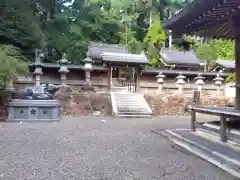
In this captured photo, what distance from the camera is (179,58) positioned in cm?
2464

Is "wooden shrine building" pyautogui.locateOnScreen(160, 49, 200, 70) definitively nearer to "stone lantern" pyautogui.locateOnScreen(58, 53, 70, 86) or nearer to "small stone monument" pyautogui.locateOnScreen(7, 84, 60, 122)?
"stone lantern" pyautogui.locateOnScreen(58, 53, 70, 86)

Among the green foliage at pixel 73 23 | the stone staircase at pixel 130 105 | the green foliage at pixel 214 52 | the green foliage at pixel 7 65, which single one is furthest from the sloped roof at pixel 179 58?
the green foliage at pixel 7 65

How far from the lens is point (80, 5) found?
79.1 ft

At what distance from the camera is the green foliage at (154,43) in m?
25.1

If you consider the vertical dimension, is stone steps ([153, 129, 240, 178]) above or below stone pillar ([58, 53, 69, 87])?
below

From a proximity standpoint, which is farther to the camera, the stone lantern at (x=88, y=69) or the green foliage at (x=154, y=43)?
the green foliage at (x=154, y=43)

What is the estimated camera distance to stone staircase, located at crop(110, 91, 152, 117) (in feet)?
42.2

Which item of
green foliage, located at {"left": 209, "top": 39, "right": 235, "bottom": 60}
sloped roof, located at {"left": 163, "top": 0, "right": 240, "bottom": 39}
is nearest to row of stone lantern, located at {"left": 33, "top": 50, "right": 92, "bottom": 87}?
sloped roof, located at {"left": 163, "top": 0, "right": 240, "bottom": 39}

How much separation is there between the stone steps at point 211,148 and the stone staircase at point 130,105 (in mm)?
5903

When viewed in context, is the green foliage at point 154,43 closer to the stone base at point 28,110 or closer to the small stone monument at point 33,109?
the small stone monument at point 33,109

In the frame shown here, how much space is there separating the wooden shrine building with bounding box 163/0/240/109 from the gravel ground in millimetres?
2544

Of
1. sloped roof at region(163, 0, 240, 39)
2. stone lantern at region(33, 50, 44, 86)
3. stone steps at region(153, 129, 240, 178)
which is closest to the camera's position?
stone steps at region(153, 129, 240, 178)

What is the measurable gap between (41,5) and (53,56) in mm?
3830

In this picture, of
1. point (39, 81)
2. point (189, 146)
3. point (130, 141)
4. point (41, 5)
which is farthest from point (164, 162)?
point (41, 5)
